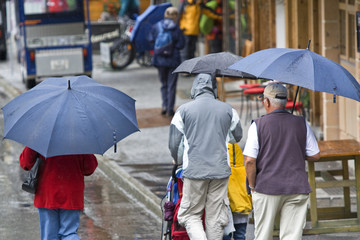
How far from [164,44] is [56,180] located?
8283 millimetres

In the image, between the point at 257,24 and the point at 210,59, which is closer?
the point at 210,59

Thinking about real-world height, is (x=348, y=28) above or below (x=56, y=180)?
above

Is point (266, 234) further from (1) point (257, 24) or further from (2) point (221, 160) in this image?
(1) point (257, 24)

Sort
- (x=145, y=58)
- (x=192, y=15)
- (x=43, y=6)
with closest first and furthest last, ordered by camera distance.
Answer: (x=43, y=6) → (x=192, y=15) → (x=145, y=58)

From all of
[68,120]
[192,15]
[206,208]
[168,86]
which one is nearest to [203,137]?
[206,208]

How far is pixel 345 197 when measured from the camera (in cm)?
816

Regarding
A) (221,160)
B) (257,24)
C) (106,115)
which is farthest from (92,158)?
(257,24)

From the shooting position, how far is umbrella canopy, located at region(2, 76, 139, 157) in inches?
228

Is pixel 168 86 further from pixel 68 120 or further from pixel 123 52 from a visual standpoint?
pixel 68 120

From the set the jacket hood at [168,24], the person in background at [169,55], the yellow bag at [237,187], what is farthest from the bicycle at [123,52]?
the yellow bag at [237,187]

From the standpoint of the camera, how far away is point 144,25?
16312 millimetres

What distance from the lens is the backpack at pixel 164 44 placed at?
557 inches

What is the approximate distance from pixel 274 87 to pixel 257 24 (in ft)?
32.8

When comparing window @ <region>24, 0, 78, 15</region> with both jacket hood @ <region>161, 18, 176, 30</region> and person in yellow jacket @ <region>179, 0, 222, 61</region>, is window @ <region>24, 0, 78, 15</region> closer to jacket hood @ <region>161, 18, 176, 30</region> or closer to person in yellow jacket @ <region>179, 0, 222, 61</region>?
person in yellow jacket @ <region>179, 0, 222, 61</region>
